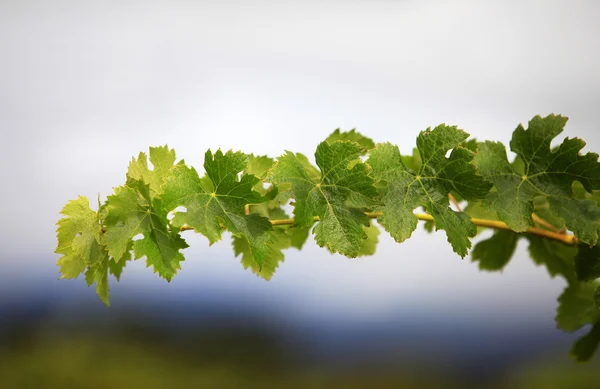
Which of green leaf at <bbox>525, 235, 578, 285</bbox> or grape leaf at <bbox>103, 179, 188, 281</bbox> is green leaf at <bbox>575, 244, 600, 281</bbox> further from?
grape leaf at <bbox>103, 179, 188, 281</bbox>

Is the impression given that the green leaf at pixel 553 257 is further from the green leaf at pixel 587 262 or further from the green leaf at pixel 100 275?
the green leaf at pixel 100 275

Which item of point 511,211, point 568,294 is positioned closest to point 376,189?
point 511,211

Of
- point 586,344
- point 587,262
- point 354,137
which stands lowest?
point 586,344

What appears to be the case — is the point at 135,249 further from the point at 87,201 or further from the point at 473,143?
the point at 473,143

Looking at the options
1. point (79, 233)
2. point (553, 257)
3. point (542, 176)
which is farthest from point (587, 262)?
point (79, 233)

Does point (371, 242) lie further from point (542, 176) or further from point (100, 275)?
point (100, 275)

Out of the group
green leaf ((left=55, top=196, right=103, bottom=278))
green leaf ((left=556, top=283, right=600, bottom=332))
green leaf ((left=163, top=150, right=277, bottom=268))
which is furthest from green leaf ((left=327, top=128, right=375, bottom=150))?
green leaf ((left=556, top=283, right=600, bottom=332))
